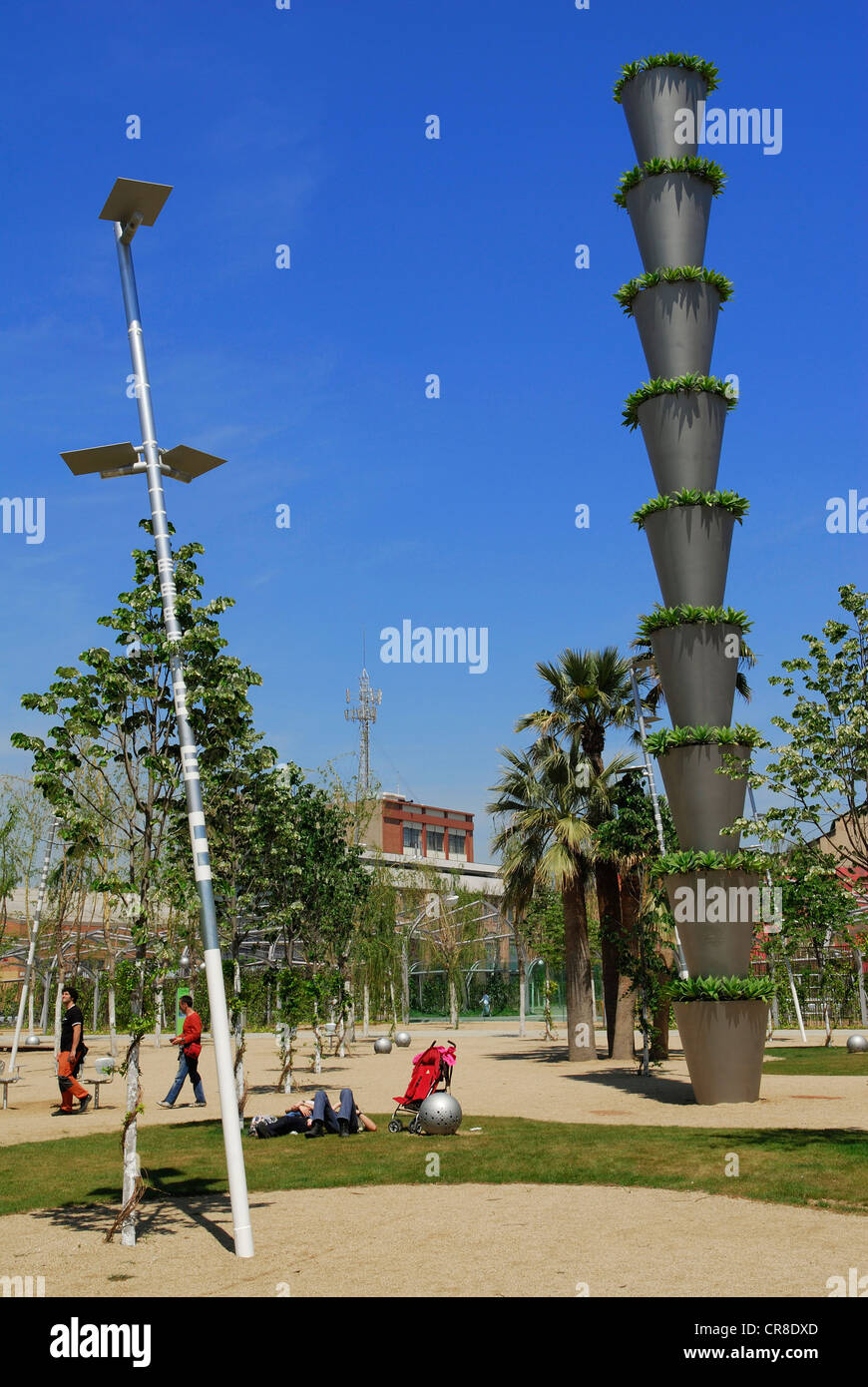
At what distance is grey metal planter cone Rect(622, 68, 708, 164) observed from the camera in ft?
69.6

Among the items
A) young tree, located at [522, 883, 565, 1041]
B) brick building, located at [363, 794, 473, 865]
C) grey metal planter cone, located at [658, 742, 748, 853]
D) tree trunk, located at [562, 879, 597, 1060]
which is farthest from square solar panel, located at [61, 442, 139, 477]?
brick building, located at [363, 794, 473, 865]

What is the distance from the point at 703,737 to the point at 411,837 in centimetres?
10378

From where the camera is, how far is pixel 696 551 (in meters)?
19.9

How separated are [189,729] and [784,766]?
753cm

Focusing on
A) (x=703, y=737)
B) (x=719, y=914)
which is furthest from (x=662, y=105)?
(x=719, y=914)

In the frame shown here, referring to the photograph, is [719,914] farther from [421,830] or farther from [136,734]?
[421,830]

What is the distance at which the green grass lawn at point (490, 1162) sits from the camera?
36.9 ft

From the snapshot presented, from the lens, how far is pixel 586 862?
29.1m

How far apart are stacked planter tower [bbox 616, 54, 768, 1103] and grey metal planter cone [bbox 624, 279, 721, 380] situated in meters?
0.02

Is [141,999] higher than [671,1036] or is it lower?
higher

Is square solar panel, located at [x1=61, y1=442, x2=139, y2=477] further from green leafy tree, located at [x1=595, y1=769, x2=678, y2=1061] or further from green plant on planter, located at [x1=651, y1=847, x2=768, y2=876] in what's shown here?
green leafy tree, located at [x1=595, y1=769, x2=678, y2=1061]
